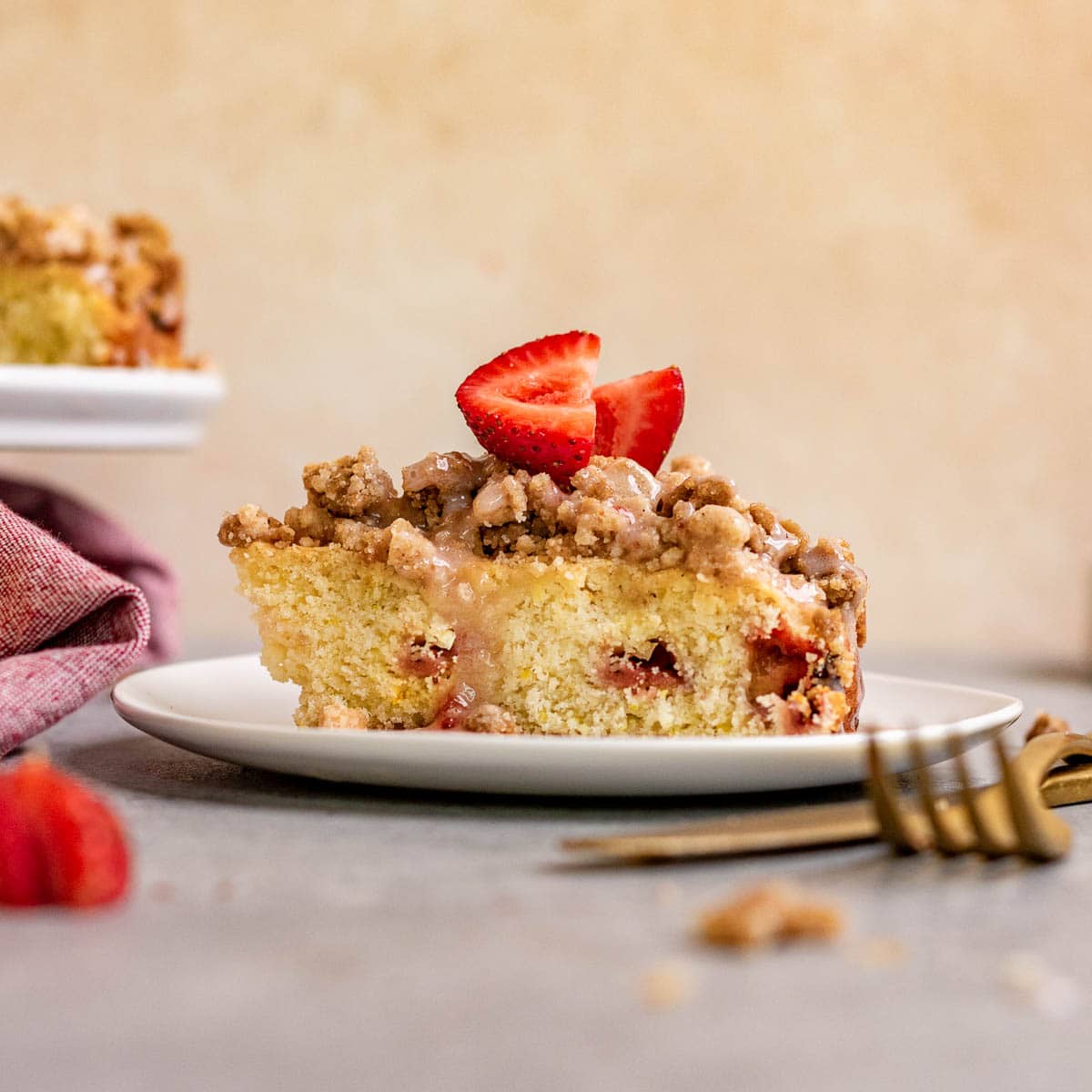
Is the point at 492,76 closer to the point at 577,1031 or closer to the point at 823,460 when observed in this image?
the point at 823,460

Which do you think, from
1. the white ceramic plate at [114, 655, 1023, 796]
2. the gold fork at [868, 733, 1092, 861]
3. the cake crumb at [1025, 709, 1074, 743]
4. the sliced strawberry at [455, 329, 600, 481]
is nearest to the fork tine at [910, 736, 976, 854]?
the gold fork at [868, 733, 1092, 861]

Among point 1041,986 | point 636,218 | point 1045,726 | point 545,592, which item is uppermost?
point 636,218

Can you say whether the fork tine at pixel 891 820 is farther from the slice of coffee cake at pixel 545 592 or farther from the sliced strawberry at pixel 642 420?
the sliced strawberry at pixel 642 420

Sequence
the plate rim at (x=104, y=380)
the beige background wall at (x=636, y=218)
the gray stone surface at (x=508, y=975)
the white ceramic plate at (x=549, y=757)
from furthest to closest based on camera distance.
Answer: the beige background wall at (x=636, y=218) < the plate rim at (x=104, y=380) < the white ceramic plate at (x=549, y=757) < the gray stone surface at (x=508, y=975)

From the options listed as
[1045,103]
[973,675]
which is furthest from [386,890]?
[1045,103]

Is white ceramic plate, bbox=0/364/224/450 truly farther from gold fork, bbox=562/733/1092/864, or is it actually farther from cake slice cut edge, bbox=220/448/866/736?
gold fork, bbox=562/733/1092/864

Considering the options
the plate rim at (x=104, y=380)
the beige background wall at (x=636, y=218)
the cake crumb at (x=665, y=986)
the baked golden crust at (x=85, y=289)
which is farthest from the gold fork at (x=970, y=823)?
the beige background wall at (x=636, y=218)

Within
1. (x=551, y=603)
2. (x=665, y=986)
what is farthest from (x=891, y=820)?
(x=551, y=603)

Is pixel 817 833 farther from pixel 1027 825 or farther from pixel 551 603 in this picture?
pixel 551 603
